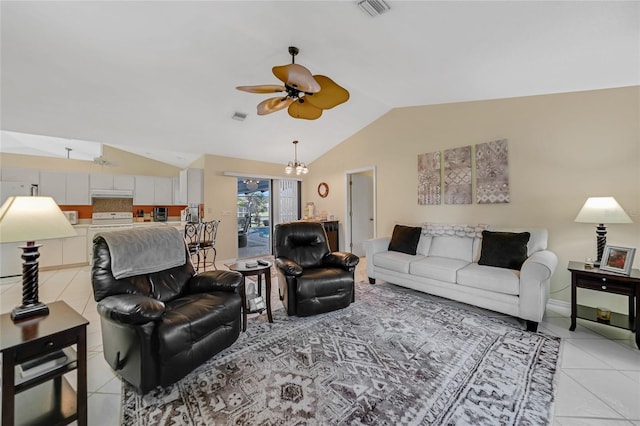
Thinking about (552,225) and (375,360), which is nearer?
(375,360)

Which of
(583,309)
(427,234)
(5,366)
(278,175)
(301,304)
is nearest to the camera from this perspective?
(5,366)

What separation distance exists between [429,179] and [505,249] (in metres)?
1.58

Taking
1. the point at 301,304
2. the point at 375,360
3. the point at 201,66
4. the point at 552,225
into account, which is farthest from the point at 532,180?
the point at 201,66

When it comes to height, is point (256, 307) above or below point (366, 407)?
above

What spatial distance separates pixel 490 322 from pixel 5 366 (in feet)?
11.5

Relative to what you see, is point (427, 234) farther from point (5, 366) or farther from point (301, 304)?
point (5, 366)

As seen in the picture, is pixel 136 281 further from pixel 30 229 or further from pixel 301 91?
pixel 301 91

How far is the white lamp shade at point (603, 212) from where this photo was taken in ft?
7.52

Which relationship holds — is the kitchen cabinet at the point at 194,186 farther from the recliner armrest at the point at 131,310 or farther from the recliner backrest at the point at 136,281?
the recliner armrest at the point at 131,310

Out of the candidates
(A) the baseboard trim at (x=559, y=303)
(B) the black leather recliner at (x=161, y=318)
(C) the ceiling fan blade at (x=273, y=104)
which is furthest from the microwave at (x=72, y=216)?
(A) the baseboard trim at (x=559, y=303)

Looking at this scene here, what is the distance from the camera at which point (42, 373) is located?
126 centimetres

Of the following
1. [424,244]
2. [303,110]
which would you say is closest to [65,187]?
[303,110]

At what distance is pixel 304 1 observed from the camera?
2053mm

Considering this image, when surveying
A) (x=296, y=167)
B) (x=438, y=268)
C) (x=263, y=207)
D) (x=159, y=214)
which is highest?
(x=296, y=167)
